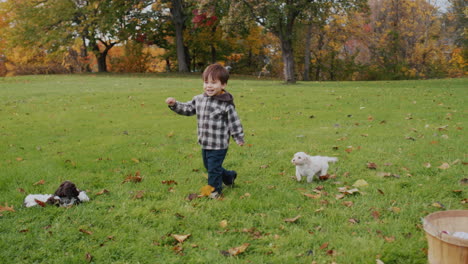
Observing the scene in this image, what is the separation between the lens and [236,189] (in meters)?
5.18

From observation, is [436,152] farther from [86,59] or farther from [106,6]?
[86,59]

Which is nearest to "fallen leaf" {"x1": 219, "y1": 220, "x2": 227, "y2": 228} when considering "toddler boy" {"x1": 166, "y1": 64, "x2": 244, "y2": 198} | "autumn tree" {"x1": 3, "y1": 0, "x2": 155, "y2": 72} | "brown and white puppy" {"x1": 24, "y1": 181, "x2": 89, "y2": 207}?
"toddler boy" {"x1": 166, "y1": 64, "x2": 244, "y2": 198}

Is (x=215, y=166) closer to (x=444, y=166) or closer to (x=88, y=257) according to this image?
(x=88, y=257)

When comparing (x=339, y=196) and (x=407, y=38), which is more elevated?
(x=407, y=38)

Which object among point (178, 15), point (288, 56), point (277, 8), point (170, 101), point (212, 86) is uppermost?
point (178, 15)

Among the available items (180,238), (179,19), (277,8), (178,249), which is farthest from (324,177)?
(179,19)

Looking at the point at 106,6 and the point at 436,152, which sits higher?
the point at 106,6

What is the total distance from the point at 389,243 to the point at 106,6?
3341cm

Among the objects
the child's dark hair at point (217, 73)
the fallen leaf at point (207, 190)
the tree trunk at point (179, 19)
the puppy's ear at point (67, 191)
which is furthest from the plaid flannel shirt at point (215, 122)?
the tree trunk at point (179, 19)

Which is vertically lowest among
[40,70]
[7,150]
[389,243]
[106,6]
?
[389,243]

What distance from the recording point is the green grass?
3.60 metres

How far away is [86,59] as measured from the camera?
40875 mm

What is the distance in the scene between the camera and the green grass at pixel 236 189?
11.8 feet

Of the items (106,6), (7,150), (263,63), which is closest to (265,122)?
(7,150)
